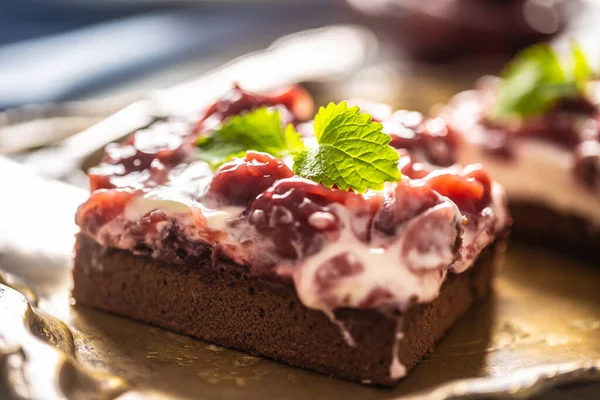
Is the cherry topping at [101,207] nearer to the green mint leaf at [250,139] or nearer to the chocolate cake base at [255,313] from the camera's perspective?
the chocolate cake base at [255,313]

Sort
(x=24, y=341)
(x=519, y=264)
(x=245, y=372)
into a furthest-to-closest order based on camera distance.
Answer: (x=519, y=264) → (x=245, y=372) → (x=24, y=341)

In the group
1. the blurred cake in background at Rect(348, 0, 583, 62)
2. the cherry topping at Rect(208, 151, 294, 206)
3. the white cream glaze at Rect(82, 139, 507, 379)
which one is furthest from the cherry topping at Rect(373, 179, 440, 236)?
the blurred cake in background at Rect(348, 0, 583, 62)

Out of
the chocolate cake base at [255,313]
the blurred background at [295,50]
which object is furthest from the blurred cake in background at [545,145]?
the blurred background at [295,50]

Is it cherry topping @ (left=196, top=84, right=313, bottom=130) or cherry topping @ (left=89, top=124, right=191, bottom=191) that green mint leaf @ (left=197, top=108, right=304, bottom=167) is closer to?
cherry topping @ (left=89, top=124, right=191, bottom=191)

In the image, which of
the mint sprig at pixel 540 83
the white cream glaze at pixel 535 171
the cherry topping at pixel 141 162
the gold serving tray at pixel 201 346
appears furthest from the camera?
the mint sprig at pixel 540 83

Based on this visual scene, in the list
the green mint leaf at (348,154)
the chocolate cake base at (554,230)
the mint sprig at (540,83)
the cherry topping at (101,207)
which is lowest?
the chocolate cake base at (554,230)

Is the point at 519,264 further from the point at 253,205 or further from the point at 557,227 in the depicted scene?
the point at 253,205

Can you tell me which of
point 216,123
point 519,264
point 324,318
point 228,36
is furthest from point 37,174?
point 228,36
